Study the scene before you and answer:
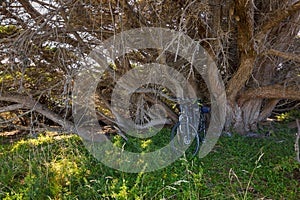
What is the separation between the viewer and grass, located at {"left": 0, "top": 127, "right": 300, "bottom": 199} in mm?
2203

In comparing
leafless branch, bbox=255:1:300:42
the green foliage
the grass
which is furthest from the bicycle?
the green foliage

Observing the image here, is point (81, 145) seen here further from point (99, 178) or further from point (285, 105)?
point (285, 105)

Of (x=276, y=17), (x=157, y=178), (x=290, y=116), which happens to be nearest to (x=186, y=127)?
(x=157, y=178)

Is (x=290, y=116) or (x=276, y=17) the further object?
(x=290, y=116)

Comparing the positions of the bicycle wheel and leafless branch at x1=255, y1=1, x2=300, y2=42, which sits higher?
leafless branch at x1=255, y1=1, x2=300, y2=42

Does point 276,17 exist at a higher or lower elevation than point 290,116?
higher

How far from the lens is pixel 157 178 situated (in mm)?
2529

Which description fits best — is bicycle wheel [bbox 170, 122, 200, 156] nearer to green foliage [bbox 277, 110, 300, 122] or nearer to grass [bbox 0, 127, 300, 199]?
grass [bbox 0, 127, 300, 199]

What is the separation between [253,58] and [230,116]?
129 centimetres

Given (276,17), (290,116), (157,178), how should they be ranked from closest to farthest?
(157,178)
(276,17)
(290,116)

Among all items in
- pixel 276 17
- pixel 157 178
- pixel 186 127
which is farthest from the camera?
pixel 186 127

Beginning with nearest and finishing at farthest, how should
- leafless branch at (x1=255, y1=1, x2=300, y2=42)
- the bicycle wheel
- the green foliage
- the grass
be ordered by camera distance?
1. the grass
2. leafless branch at (x1=255, y1=1, x2=300, y2=42)
3. the bicycle wheel
4. the green foliage

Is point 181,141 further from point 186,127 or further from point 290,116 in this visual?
point 290,116

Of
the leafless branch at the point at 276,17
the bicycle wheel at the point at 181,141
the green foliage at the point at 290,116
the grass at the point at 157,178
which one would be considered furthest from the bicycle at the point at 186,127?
the green foliage at the point at 290,116
